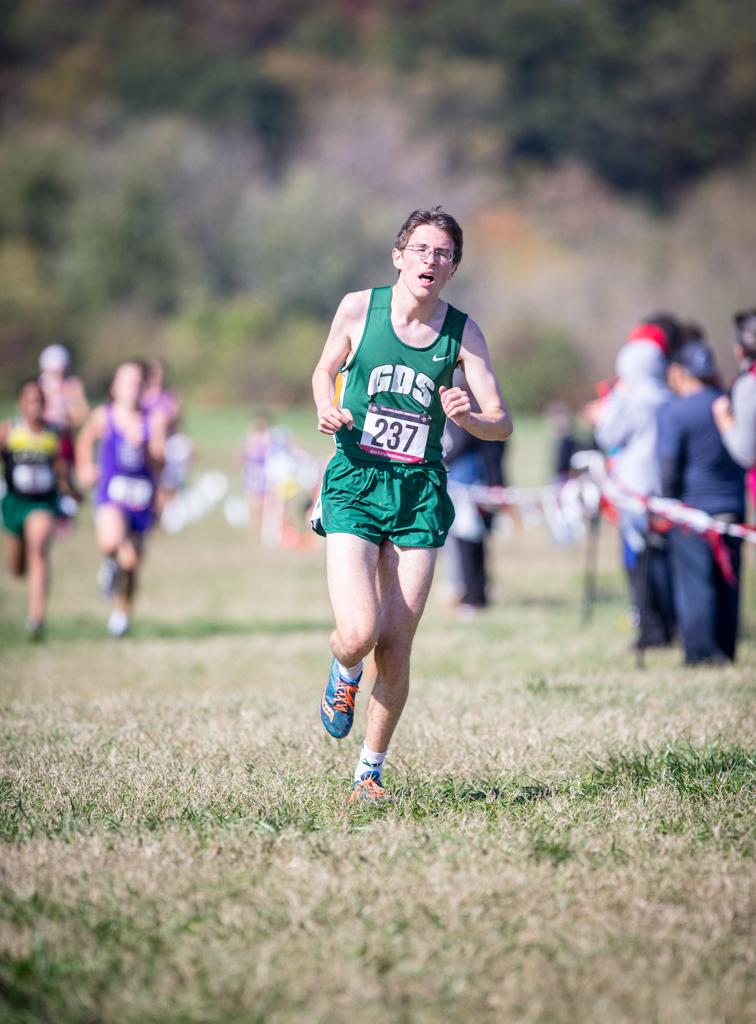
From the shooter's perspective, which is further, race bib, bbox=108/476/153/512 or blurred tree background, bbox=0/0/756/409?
blurred tree background, bbox=0/0/756/409

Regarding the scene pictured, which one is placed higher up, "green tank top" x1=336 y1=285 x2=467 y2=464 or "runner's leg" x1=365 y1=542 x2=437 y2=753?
"green tank top" x1=336 y1=285 x2=467 y2=464

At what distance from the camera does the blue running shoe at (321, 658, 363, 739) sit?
5.57m

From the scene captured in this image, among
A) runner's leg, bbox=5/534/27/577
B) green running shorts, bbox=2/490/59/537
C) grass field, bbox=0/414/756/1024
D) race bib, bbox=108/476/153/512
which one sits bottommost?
grass field, bbox=0/414/756/1024

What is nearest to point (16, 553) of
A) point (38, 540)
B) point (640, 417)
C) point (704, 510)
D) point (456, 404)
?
point (38, 540)

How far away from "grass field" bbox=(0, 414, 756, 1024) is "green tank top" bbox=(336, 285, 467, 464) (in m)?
1.42

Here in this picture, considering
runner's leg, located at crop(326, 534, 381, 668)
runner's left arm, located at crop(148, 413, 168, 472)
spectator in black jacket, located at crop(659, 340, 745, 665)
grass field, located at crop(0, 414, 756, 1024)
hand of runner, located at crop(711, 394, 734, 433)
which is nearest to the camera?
grass field, located at crop(0, 414, 756, 1024)

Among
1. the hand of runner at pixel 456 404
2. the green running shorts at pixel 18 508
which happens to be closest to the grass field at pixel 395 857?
the hand of runner at pixel 456 404

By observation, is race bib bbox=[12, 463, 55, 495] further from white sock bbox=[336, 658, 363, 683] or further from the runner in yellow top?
white sock bbox=[336, 658, 363, 683]

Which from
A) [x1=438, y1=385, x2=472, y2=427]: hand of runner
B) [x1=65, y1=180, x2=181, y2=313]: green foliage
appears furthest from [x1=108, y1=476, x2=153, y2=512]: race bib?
[x1=65, y1=180, x2=181, y2=313]: green foliage

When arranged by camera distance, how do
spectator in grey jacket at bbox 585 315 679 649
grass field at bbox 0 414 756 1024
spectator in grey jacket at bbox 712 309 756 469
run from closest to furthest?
grass field at bbox 0 414 756 1024 → spectator in grey jacket at bbox 712 309 756 469 → spectator in grey jacket at bbox 585 315 679 649


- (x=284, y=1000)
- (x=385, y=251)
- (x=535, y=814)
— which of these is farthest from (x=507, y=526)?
(x=385, y=251)

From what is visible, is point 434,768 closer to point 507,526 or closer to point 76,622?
point 76,622

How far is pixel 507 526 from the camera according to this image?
26.9m

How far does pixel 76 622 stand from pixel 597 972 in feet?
36.3
